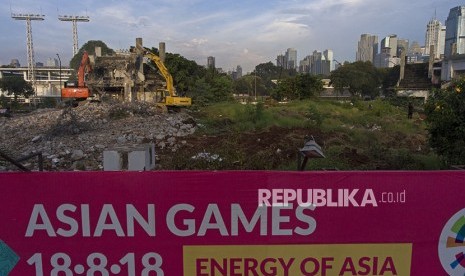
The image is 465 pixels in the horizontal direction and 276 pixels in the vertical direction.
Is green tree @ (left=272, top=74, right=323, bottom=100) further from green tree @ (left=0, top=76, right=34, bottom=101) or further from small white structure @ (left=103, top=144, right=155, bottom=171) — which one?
green tree @ (left=0, top=76, right=34, bottom=101)

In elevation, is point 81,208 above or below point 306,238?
above

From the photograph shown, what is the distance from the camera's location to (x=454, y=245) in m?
4.15

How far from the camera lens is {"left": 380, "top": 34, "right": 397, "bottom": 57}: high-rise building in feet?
554

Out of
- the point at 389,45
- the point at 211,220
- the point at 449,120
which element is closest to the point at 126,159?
the point at 211,220

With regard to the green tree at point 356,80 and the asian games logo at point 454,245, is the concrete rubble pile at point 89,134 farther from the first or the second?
the green tree at point 356,80

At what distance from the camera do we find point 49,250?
400cm

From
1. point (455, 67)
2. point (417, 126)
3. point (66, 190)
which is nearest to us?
point (66, 190)

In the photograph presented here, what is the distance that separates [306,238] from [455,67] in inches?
2595

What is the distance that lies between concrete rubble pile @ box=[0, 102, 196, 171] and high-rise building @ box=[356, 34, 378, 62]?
174212mm

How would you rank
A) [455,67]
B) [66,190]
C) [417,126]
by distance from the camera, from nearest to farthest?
[66,190], [417,126], [455,67]

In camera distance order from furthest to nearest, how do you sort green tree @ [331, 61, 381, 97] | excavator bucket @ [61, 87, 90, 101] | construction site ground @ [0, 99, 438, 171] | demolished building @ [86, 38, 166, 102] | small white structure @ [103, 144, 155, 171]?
green tree @ [331, 61, 381, 97] → demolished building @ [86, 38, 166, 102] → excavator bucket @ [61, 87, 90, 101] → construction site ground @ [0, 99, 438, 171] → small white structure @ [103, 144, 155, 171]

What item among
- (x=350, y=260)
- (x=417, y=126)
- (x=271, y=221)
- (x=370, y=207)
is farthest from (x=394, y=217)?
(x=417, y=126)

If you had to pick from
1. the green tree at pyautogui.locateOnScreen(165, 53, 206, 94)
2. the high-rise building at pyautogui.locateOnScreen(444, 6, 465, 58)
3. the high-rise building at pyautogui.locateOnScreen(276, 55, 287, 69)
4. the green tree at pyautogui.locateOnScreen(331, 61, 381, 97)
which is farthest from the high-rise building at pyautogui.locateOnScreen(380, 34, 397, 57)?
the green tree at pyautogui.locateOnScreen(165, 53, 206, 94)

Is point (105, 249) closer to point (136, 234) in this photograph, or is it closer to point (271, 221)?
point (136, 234)
